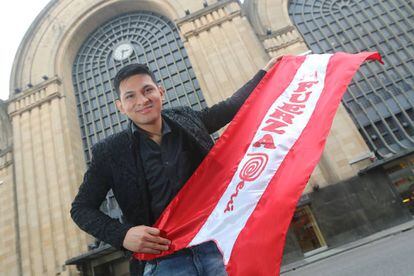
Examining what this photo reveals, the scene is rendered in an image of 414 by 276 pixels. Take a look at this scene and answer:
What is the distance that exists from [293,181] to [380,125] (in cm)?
1429

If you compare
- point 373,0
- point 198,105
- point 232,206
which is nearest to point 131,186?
point 232,206

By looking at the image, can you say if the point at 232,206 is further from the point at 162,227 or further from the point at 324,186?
the point at 324,186

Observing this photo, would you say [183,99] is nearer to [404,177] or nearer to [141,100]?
[404,177]

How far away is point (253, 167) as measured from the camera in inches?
79.1

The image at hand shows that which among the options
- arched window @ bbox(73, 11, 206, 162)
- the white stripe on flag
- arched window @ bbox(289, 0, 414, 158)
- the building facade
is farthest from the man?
arched window @ bbox(73, 11, 206, 162)

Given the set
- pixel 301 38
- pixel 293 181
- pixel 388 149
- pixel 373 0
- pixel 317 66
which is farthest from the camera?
pixel 373 0

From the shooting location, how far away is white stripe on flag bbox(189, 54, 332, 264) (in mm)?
1769

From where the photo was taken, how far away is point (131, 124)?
6.88ft

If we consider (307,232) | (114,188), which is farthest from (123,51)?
(114,188)

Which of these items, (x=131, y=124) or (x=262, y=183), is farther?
(x=131, y=124)

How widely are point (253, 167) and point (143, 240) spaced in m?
0.83

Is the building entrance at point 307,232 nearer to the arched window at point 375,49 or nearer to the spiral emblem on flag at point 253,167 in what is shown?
the arched window at point 375,49

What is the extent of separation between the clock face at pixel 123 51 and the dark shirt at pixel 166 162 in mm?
17684

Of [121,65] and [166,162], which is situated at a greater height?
[121,65]
